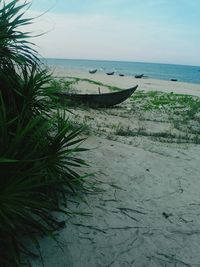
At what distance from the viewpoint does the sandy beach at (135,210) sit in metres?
3.05

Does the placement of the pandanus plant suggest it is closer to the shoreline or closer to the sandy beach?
the sandy beach

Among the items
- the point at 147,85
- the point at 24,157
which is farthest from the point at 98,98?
the point at 147,85

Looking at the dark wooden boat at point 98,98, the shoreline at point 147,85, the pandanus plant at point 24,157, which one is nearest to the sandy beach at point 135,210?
the pandanus plant at point 24,157

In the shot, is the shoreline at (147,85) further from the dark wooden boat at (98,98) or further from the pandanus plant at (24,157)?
the pandanus plant at (24,157)

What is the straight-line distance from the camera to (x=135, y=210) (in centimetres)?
378

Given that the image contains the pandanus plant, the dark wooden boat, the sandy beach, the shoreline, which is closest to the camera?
the pandanus plant

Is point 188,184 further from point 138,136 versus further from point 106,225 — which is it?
point 138,136

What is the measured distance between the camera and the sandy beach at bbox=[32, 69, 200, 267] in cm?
305

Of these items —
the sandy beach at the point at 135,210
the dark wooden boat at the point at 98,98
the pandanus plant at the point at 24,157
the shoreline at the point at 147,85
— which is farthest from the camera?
the shoreline at the point at 147,85

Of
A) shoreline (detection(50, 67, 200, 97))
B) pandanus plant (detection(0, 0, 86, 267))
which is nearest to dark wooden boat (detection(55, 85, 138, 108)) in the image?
pandanus plant (detection(0, 0, 86, 267))

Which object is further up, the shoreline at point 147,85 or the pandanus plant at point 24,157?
the pandanus plant at point 24,157

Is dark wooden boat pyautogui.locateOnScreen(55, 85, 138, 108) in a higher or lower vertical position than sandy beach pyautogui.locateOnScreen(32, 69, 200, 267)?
higher

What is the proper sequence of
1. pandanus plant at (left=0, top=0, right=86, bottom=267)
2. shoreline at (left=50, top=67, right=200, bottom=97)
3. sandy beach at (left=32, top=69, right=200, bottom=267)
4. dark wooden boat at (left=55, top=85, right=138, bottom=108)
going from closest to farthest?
pandanus plant at (left=0, top=0, right=86, bottom=267) < sandy beach at (left=32, top=69, right=200, bottom=267) < dark wooden boat at (left=55, top=85, right=138, bottom=108) < shoreline at (left=50, top=67, right=200, bottom=97)

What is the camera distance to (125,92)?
11250 millimetres
